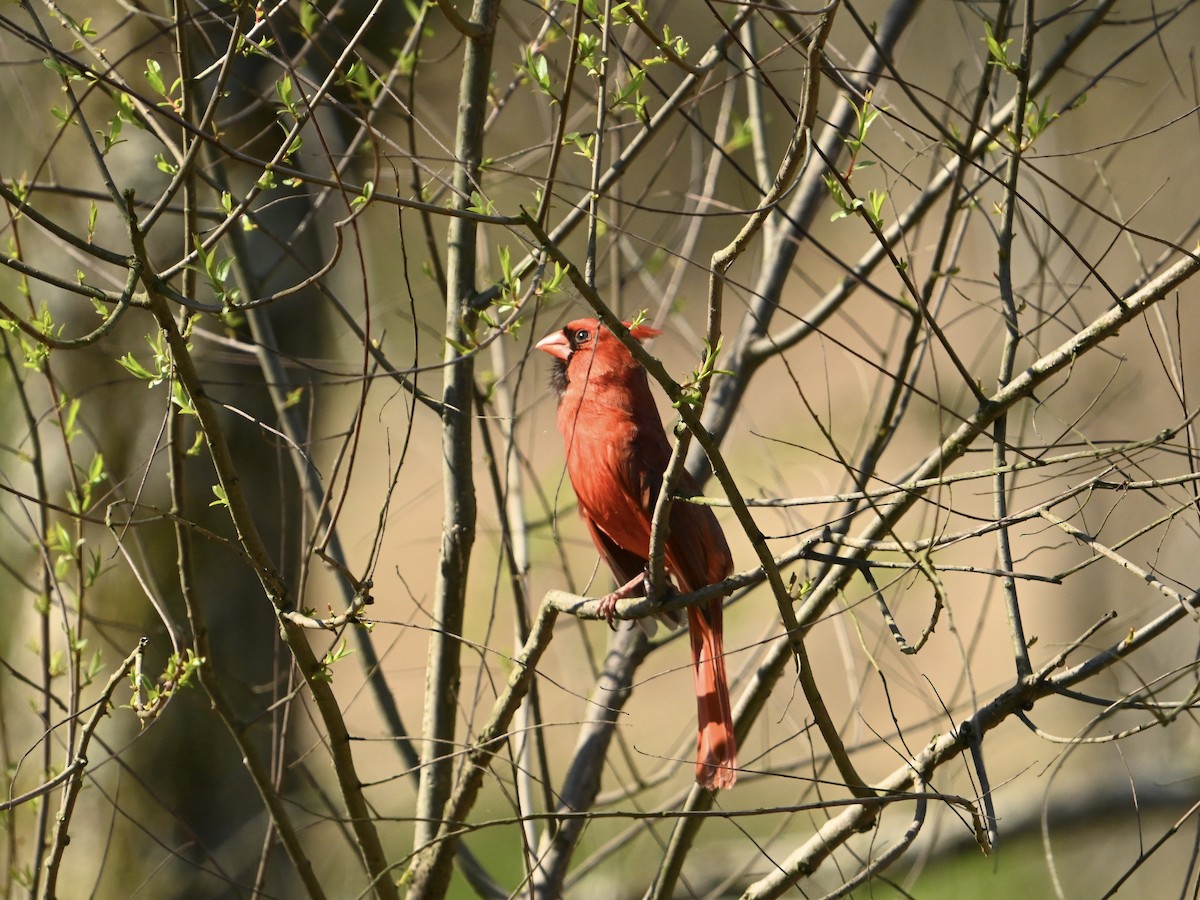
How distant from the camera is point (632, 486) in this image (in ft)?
11.2

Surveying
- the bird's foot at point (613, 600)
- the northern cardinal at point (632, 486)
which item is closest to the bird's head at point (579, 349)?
the northern cardinal at point (632, 486)

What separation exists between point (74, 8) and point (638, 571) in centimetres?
271

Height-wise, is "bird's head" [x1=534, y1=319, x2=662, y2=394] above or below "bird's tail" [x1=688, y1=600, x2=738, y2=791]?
above

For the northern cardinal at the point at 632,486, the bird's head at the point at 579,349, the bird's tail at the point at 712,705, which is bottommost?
the bird's tail at the point at 712,705

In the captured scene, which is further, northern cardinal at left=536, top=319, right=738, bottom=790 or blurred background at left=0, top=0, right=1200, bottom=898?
northern cardinal at left=536, top=319, right=738, bottom=790

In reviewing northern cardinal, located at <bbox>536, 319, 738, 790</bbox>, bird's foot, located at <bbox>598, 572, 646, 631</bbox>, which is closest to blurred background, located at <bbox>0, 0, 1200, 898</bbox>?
bird's foot, located at <bbox>598, 572, 646, 631</bbox>

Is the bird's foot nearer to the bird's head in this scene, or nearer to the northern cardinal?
the northern cardinal

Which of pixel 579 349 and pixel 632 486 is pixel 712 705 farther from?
pixel 579 349

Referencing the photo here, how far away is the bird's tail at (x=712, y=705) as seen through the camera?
267cm

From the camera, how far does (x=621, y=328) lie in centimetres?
166

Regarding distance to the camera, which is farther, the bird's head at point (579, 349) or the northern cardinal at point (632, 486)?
the bird's head at point (579, 349)

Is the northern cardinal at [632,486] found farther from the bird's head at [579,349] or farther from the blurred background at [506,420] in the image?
the blurred background at [506,420]

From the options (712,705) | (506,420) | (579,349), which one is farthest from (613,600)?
(579,349)

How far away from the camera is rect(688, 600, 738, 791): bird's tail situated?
267 centimetres
